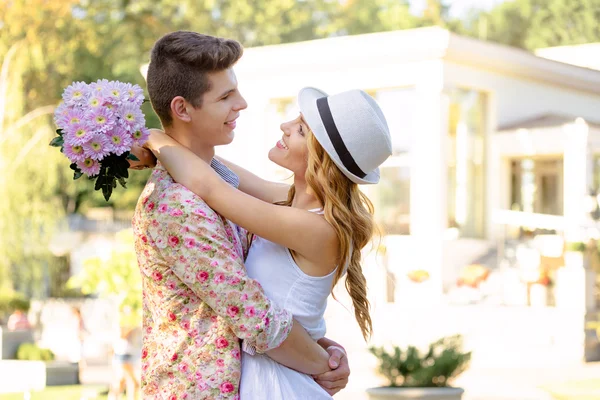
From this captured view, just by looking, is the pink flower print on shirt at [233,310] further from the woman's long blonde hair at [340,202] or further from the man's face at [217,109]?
the man's face at [217,109]

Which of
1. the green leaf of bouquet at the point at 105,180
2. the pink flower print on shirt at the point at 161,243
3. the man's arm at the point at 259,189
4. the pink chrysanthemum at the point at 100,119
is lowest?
the pink flower print on shirt at the point at 161,243

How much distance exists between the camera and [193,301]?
2793mm

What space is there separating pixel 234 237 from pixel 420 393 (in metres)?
5.60

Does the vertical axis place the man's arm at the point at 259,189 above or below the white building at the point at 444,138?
below

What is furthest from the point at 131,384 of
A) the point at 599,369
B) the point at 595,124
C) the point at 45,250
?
the point at 595,124

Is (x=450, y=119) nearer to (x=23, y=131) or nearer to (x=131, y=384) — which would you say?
(x=23, y=131)

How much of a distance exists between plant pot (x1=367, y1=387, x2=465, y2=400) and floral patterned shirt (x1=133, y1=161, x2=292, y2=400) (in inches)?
218

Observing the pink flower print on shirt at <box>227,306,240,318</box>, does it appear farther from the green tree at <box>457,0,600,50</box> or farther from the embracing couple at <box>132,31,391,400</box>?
the green tree at <box>457,0,600,50</box>

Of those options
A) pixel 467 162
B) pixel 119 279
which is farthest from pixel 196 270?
pixel 467 162

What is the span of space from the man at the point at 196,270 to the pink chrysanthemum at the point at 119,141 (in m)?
0.17

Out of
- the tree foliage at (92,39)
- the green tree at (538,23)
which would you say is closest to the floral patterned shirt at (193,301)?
the tree foliage at (92,39)

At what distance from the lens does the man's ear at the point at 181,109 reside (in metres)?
2.89

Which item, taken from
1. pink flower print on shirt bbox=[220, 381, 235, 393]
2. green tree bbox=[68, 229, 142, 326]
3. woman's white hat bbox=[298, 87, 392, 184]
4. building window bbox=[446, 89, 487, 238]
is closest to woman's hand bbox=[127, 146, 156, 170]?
woman's white hat bbox=[298, 87, 392, 184]

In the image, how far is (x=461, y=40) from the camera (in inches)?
821
